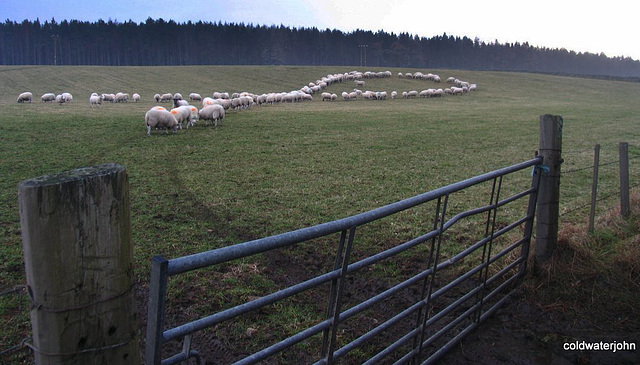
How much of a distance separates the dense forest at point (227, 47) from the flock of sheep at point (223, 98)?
2511 inches

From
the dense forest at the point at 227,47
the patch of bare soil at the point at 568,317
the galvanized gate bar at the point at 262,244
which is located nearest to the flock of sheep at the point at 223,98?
the patch of bare soil at the point at 568,317

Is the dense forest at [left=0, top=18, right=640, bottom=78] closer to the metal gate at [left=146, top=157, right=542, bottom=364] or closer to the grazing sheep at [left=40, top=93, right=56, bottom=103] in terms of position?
the grazing sheep at [left=40, top=93, right=56, bottom=103]

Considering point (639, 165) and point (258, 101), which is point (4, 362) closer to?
point (639, 165)

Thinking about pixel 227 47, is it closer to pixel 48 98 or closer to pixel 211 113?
pixel 48 98

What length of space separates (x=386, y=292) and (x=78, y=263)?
7.50 ft

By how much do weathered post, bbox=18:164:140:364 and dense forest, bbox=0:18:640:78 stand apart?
413 feet

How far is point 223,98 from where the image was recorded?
4891 centimetres

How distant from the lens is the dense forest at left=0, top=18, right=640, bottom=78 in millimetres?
118938

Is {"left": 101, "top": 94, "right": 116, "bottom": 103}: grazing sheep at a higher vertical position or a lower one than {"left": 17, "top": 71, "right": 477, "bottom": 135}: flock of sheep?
lower

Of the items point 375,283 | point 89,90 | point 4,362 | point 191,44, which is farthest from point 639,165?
point 191,44

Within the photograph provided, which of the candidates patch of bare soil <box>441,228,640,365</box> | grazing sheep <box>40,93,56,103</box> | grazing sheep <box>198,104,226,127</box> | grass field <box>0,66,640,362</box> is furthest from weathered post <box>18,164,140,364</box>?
grazing sheep <box>40,93,56,103</box>

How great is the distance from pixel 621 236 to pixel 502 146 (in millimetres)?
13814

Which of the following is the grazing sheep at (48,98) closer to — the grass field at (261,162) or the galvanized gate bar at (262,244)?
the grass field at (261,162)

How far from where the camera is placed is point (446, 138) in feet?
71.8
